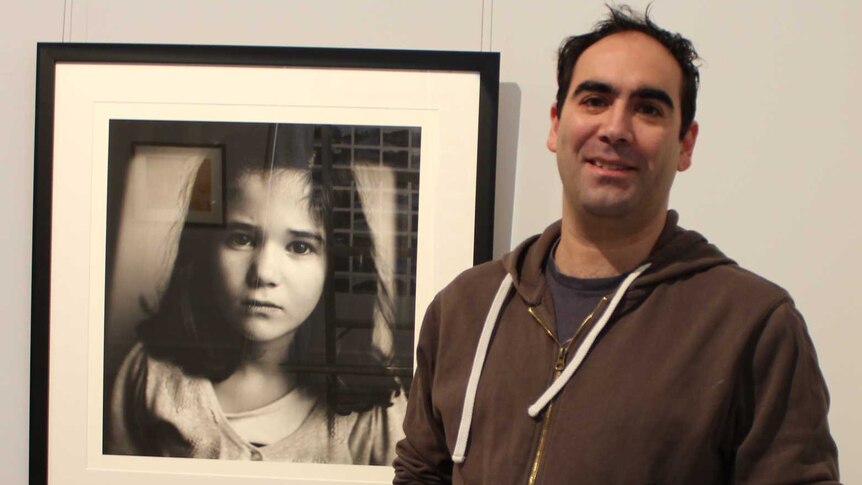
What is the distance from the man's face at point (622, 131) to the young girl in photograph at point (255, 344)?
0.51m

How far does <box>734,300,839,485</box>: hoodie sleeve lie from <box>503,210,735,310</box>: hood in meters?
0.11

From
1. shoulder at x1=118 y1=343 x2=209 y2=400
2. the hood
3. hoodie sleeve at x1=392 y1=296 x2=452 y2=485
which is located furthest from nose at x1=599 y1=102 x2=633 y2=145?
shoulder at x1=118 y1=343 x2=209 y2=400

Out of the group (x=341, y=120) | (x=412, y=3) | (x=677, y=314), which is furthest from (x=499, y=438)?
(x=412, y=3)

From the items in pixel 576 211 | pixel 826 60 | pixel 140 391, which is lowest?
pixel 140 391

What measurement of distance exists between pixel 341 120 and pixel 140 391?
1.72 feet

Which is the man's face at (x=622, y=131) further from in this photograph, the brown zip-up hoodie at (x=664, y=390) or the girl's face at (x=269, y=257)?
the girl's face at (x=269, y=257)

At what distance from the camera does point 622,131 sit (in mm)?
951

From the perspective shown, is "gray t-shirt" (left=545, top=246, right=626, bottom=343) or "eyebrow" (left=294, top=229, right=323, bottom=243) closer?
"gray t-shirt" (left=545, top=246, right=626, bottom=343)

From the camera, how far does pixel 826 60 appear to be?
134 centimetres

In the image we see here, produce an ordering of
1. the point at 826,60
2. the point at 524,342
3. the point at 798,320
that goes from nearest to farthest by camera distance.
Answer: the point at 798,320
the point at 524,342
the point at 826,60

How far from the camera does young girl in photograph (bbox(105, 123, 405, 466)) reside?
1.39m

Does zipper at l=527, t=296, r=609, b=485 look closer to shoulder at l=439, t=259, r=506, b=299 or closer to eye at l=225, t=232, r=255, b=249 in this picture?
shoulder at l=439, t=259, r=506, b=299

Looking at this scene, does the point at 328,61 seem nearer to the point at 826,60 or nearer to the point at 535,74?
the point at 535,74

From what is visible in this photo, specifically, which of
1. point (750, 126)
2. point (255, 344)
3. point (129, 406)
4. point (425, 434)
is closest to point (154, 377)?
point (129, 406)
